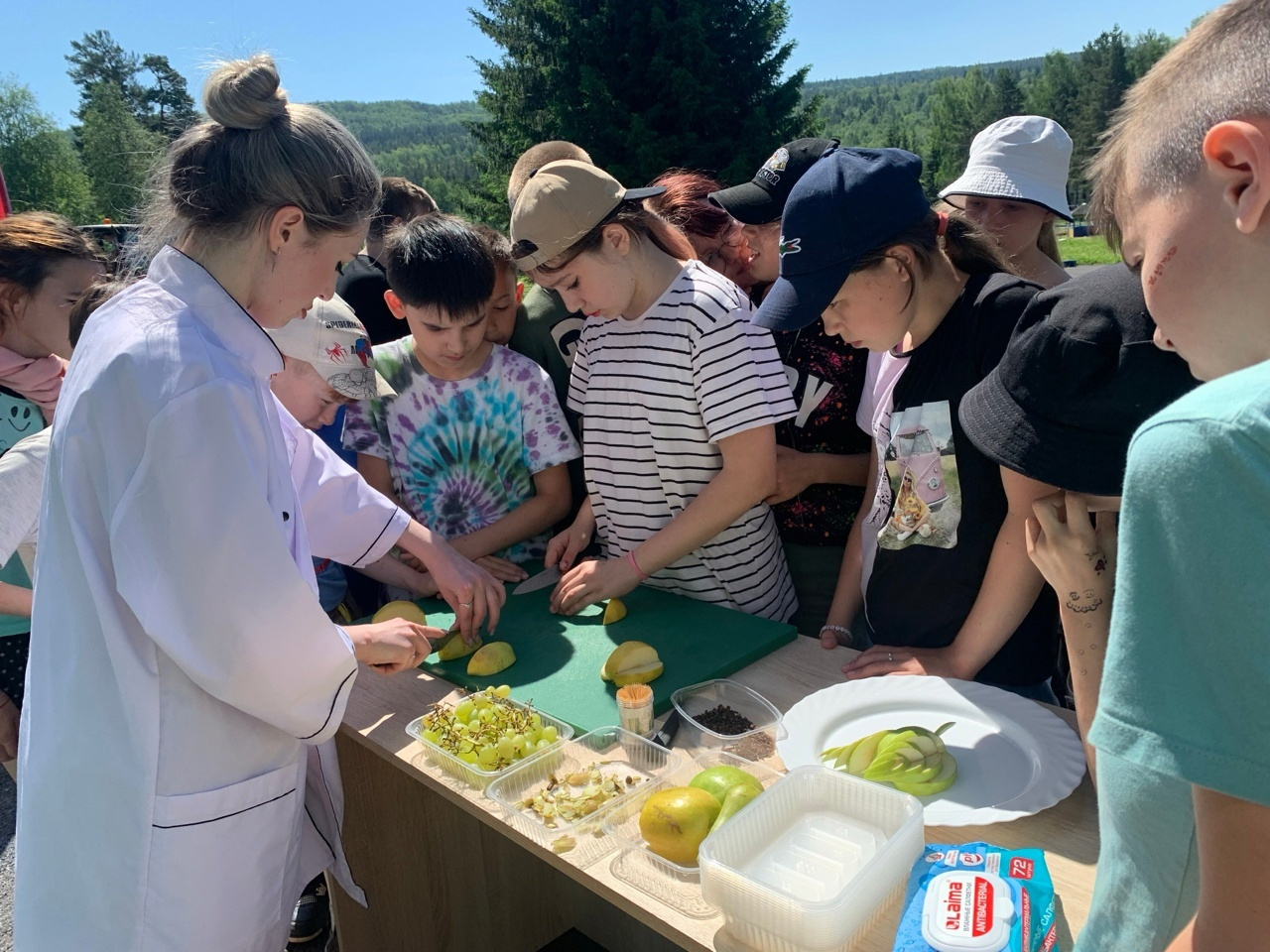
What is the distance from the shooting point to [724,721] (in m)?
1.74

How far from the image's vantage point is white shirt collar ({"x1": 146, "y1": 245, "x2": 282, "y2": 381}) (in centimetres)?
147

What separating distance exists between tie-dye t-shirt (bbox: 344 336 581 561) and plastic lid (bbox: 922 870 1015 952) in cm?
183

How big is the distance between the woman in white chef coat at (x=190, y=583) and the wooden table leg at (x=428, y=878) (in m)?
0.67

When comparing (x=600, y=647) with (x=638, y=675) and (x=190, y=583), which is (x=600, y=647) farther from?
(x=190, y=583)

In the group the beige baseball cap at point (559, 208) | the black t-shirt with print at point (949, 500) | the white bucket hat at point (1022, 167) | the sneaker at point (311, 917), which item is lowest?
the sneaker at point (311, 917)

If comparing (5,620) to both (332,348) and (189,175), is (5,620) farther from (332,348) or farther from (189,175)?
(189,175)

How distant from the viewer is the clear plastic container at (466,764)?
1.64 m

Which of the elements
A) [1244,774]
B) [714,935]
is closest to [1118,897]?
[1244,774]

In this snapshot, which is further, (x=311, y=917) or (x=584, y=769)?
(x=311, y=917)

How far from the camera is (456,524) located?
2752mm

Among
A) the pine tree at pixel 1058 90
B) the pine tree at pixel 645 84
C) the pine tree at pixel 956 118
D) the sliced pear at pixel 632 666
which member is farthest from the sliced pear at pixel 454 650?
the pine tree at pixel 1058 90

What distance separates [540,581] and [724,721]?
3.49 ft

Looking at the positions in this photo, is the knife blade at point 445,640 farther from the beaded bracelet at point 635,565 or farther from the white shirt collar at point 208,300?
the white shirt collar at point 208,300

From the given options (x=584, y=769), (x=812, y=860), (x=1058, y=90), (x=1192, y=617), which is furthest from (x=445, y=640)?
(x=1058, y=90)
